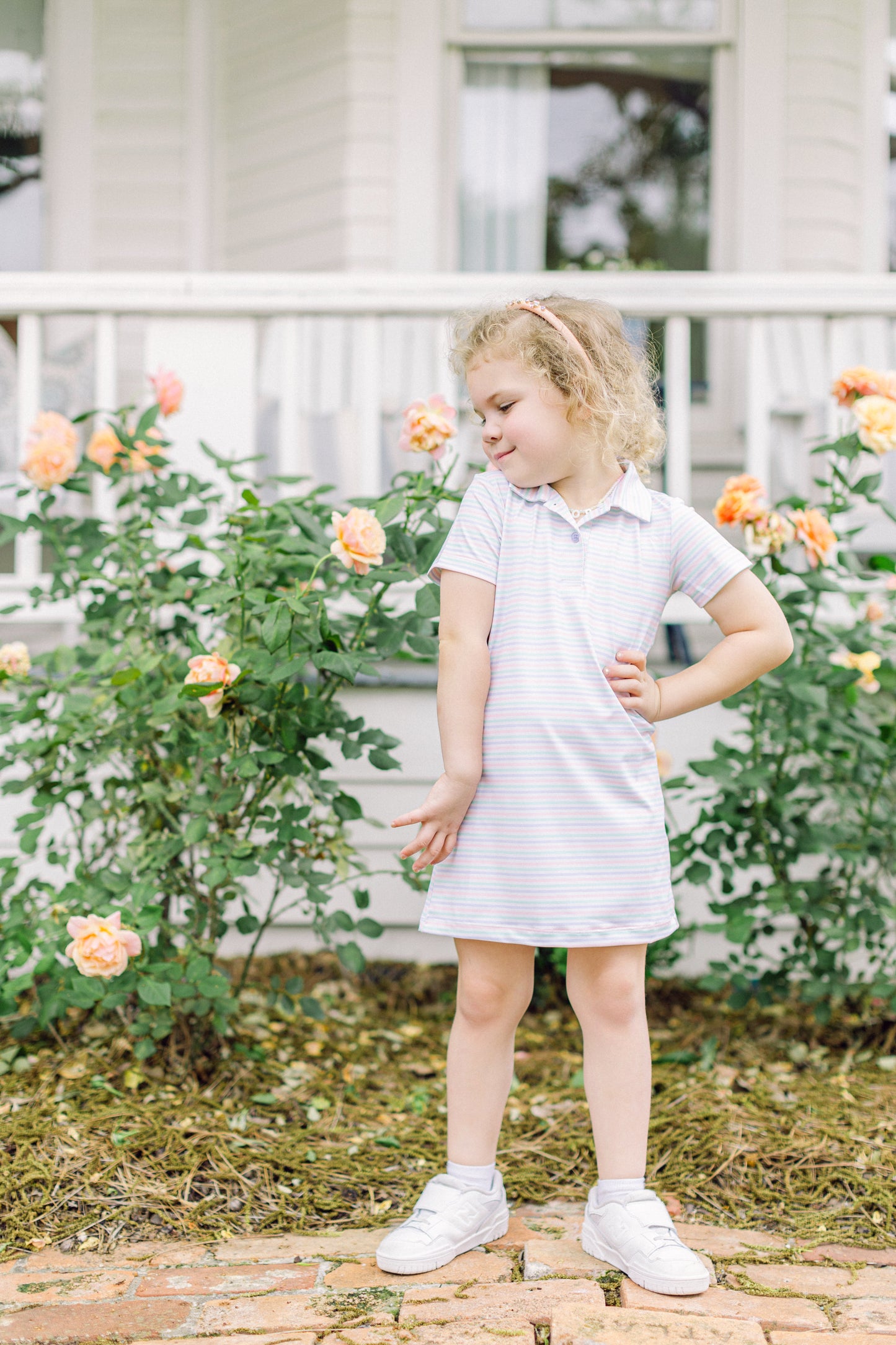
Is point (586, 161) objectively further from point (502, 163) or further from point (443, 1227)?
point (443, 1227)

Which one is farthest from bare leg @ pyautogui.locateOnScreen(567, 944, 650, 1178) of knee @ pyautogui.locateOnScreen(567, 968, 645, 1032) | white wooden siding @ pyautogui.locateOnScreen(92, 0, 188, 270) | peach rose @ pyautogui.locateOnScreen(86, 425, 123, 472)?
white wooden siding @ pyautogui.locateOnScreen(92, 0, 188, 270)

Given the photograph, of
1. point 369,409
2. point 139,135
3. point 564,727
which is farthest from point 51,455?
point 139,135

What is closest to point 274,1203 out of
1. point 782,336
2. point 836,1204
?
point 836,1204

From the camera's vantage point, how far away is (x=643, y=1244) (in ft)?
4.93

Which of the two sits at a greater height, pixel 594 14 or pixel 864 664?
pixel 594 14

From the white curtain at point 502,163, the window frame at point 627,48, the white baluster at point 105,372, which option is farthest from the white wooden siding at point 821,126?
the white baluster at point 105,372

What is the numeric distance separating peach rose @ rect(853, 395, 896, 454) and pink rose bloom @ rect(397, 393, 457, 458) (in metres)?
0.81

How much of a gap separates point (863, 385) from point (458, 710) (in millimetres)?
1266

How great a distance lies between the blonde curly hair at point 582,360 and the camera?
1534mm

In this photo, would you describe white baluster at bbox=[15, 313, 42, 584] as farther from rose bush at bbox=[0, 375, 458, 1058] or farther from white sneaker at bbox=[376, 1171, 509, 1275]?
white sneaker at bbox=[376, 1171, 509, 1275]

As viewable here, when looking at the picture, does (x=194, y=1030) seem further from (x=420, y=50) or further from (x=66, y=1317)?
(x=420, y=50)

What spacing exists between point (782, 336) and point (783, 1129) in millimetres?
2246

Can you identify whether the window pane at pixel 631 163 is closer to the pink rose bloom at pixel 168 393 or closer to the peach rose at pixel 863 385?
the peach rose at pixel 863 385

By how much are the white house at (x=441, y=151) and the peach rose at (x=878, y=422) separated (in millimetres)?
1395
